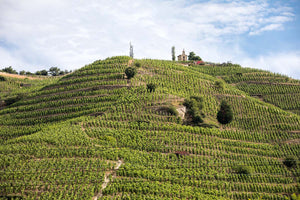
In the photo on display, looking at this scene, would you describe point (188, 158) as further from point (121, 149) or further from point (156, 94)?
point (156, 94)

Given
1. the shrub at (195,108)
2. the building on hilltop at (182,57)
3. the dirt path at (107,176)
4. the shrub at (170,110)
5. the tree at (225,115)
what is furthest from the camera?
the building on hilltop at (182,57)

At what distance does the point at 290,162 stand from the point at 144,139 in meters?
27.8

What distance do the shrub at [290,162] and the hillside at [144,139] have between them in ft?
2.67

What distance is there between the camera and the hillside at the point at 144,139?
1966 inches

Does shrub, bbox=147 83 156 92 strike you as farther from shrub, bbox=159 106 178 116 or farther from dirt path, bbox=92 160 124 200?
dirt path, bbox=92 160 124 200

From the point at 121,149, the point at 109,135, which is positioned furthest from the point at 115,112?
the point at 121,149

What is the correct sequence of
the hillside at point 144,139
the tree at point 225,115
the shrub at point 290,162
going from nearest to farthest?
the hillside at point 144,139 < the shrub at point 290,162 < the tree at point 225,115

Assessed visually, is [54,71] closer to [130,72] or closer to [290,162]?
[130,72]

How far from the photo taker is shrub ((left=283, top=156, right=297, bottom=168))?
2384 inches

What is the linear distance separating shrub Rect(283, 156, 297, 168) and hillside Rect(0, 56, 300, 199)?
81 centimetres

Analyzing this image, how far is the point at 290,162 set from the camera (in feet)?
199

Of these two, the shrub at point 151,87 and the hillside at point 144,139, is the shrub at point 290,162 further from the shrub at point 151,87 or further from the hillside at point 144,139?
Result: the shrub at point 151,87

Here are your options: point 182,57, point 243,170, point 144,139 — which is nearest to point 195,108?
point 144,139

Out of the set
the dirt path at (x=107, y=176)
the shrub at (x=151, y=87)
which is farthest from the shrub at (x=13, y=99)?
the dirt path at (x=107, y=176)
